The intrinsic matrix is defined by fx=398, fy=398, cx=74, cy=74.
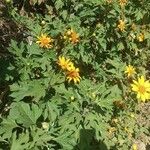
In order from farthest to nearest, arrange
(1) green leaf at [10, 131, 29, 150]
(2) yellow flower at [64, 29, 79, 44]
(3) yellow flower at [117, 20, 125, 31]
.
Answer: (3) yellow flower at [117, 20, 125, 31] → (2) yellow flower at [64, 29, 79, 44] → (1) green leaf at [10, 131, 29, 150]

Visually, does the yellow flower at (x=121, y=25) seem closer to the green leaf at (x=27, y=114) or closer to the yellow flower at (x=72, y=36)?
the yellow flower at (x=72, y=36)

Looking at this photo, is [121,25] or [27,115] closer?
[27,115]

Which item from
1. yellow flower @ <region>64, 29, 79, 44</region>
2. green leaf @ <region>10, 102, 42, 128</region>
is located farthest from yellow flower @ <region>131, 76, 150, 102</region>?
green leaf @ <region>10, 102, 42, 128</region>

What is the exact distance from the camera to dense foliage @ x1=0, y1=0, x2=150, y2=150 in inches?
135

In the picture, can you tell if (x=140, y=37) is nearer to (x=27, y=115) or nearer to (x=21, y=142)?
(x=27, y=115)

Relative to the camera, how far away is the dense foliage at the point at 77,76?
11.3ft

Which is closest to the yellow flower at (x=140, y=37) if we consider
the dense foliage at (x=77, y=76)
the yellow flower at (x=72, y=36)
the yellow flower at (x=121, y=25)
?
the dense foliage at (x=77, y=76)

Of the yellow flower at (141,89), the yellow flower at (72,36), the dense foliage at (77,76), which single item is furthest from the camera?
the yellow flower at (141,89)

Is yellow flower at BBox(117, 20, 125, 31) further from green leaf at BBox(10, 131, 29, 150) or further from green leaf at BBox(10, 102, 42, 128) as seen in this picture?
green leaf at BBox(10, 131, 29, 150)

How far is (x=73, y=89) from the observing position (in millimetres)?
3857

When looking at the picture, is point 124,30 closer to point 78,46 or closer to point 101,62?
point 101,62

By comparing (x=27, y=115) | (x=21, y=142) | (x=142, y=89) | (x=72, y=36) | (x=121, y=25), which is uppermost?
(x=121, y=25)

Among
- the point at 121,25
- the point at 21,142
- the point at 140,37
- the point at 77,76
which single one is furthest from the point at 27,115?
the point at 140,37

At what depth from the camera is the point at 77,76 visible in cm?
383
